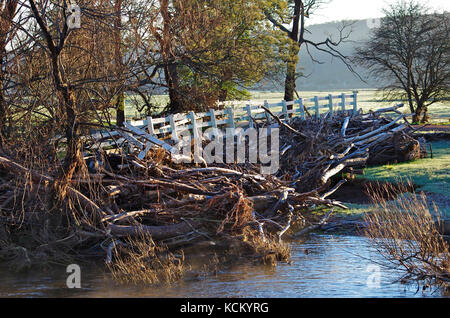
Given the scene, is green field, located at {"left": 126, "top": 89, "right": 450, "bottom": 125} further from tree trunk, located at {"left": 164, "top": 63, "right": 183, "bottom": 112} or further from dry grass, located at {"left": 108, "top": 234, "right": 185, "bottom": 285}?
dry grass, located at {"left": 108, "top": 234, "right": 185, "bottom": 285}

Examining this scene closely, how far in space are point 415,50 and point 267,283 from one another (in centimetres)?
2839

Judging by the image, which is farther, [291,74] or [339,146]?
[291,74]

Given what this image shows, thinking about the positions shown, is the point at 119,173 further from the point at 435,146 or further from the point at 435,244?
the point at 435,146

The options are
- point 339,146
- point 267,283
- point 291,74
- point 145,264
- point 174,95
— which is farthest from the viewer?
point 291,74

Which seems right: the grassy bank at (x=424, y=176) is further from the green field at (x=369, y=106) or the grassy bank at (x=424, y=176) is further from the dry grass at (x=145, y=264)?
the green field at (x=369, y=106)

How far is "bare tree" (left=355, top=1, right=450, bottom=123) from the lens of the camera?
1340 inches

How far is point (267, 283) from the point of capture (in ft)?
31.0

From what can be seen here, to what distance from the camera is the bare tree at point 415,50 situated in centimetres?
3403

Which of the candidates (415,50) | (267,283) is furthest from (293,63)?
(267,283)

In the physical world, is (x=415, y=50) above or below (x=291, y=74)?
above

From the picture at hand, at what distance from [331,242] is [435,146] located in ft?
40.6

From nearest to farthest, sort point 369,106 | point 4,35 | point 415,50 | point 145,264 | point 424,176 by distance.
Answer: point 145,264 → point 4,35 → point 424,176 → point 415,50 → point 369,106

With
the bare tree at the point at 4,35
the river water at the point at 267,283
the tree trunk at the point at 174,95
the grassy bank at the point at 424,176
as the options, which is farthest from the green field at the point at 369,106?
the grassy bank at the point at 424,176

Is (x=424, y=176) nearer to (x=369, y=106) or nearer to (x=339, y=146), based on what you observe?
(x=339, y=146)
